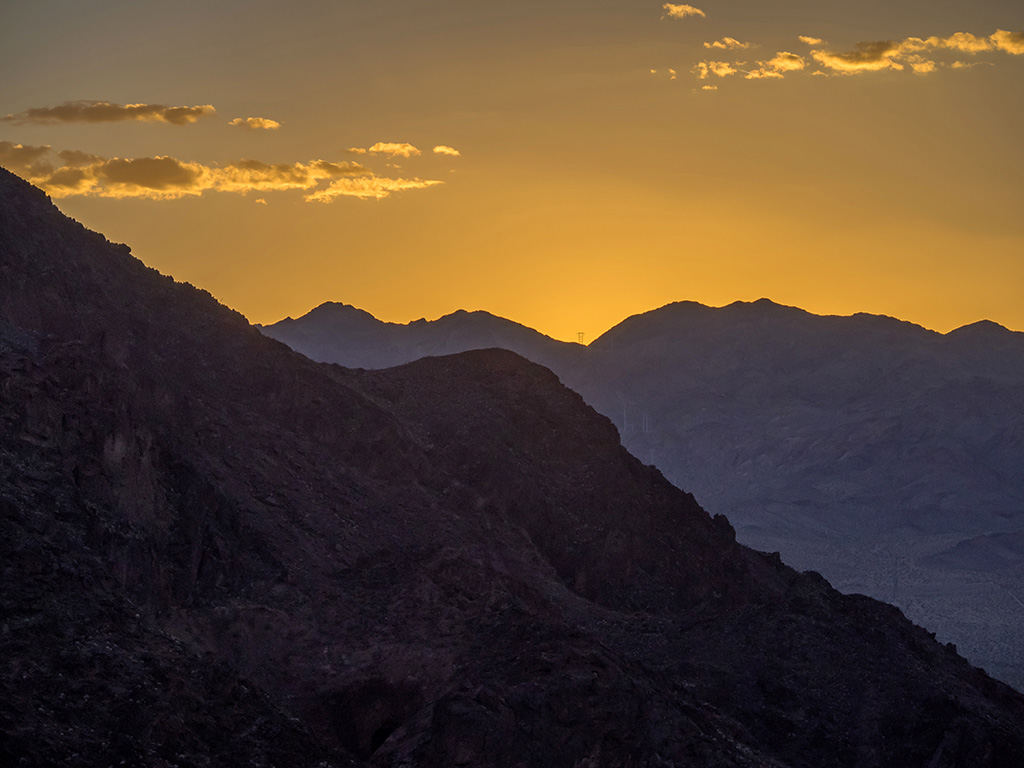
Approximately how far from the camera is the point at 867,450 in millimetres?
149625

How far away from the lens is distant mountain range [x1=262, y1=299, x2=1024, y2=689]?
333 feet

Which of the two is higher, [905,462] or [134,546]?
[134,546]

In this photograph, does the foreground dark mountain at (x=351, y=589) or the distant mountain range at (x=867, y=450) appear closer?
the foreground dark mountain at (x=351, y=589)

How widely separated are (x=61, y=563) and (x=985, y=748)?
2431 cm

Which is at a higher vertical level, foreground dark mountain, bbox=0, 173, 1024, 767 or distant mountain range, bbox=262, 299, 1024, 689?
foreground dark mountain, bbox=0, 173, 1024, 767

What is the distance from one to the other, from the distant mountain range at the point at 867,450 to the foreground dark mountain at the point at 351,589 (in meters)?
31.0

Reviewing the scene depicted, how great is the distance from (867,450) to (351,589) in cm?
12472

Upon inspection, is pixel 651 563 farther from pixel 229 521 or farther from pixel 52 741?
pixel 52 741

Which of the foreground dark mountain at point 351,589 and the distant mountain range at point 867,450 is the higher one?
the foreground dark mountain at point 351,589

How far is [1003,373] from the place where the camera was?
180 metres

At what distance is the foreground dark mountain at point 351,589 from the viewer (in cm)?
2419

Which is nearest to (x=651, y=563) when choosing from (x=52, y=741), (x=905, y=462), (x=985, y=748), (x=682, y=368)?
(x=985, y=748)

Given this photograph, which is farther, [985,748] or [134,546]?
[985,748]

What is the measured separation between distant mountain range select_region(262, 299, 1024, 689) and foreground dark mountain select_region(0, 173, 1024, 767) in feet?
102
